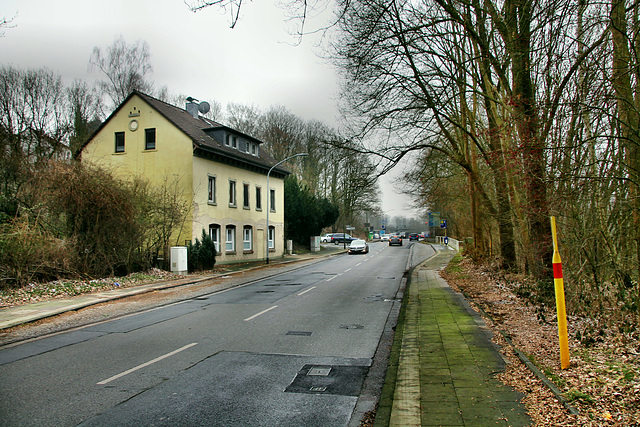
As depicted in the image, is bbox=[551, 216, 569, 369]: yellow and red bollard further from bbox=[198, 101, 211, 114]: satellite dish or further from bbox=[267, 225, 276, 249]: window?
bbox=[198, 101, 211, 114]: satellite dish

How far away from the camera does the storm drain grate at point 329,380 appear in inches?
230

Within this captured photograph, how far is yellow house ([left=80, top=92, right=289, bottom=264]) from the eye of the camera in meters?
28.7

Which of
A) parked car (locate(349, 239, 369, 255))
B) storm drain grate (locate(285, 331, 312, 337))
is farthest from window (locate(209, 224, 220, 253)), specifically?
storm drain grate (locate(285, 331, 312, 337))

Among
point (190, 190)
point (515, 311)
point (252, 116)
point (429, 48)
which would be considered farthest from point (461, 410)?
point (252, 116)

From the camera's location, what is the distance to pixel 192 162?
1117 inches

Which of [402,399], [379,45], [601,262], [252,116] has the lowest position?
[402,399]

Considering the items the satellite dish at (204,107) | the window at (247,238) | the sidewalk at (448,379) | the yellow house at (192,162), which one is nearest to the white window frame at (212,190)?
the yellow house at (192,162)

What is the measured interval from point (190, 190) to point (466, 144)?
16274 millimetres

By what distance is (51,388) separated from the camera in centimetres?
592

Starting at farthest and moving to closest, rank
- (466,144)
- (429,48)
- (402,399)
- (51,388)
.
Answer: (466,144) < (429,48) < (51,388) < (402,399)

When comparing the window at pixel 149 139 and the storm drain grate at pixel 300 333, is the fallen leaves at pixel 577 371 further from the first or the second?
the window at pixel 149 139

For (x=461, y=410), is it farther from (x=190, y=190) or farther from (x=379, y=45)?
(x=190, y=190)

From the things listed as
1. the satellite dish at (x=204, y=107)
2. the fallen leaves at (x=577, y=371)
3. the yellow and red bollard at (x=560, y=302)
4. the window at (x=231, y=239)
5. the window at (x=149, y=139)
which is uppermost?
the satellite dish at (x=204, y=107)

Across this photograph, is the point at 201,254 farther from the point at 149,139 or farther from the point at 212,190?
the point at 149,139
